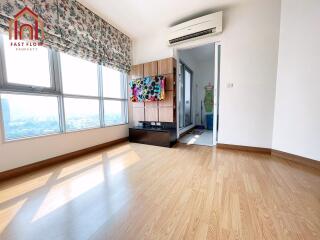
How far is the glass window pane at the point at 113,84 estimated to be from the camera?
3.37 m

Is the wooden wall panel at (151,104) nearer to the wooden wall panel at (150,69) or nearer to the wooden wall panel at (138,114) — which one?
the wooden wall panel at (138,114)

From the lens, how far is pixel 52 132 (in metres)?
2.37

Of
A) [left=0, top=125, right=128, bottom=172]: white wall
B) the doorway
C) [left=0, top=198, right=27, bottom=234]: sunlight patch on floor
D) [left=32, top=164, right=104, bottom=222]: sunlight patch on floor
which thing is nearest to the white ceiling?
the doorway

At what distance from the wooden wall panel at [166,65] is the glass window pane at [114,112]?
55.1 inches

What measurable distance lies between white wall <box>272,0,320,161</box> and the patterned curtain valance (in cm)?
338

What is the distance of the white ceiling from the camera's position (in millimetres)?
A: 2518

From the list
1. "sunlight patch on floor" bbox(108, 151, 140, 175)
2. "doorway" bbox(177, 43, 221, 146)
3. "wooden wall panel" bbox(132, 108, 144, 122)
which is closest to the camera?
"sunlight patch on floor" bbox(108, 151, 140, 175)

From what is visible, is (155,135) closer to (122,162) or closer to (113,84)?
(122,162)

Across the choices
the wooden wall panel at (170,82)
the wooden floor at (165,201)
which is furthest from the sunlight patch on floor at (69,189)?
the wooden wall panel at (170,82)

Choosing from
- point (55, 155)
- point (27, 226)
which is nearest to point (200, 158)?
point (27, 226)

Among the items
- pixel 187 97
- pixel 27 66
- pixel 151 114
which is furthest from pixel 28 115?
pixel 187 97

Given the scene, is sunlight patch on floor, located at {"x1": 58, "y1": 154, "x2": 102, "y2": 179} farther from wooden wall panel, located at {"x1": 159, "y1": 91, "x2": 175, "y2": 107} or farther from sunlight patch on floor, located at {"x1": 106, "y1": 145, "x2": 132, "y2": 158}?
wooden wall panel, located at {"x1": 159, "y1": 91, "x2": 175, "y2": 107}

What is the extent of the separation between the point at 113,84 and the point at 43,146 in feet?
6.80

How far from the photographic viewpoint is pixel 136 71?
3709 mm
